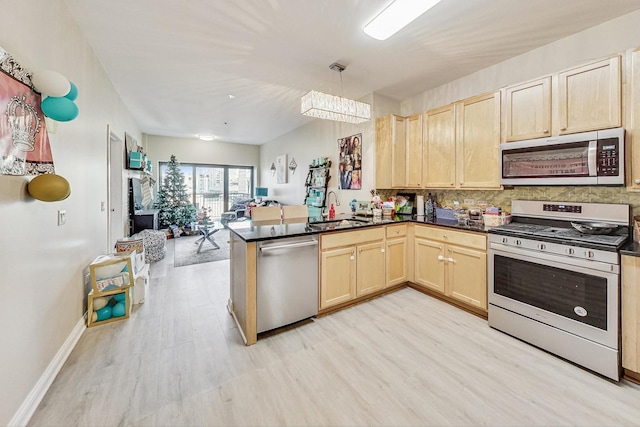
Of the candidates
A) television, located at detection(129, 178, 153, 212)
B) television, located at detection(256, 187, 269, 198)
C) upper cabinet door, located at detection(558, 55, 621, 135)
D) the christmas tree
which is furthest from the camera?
television, located at detection(256, 187, 269, 198)

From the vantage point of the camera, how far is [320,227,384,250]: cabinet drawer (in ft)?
8.85

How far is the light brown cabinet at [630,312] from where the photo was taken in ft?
5.82

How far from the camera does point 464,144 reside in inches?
124

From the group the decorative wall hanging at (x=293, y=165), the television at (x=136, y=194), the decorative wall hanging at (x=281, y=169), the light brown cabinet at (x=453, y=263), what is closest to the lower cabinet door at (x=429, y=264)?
the light brown cabinet at (x=453, y=263)

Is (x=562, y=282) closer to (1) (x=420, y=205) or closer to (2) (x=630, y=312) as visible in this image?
(2) (x=630, y=312)

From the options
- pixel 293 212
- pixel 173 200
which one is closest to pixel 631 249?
pixel 293 212

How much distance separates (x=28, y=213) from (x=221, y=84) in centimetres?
288

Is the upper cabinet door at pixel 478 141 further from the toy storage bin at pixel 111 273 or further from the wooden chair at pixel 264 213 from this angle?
the toy storage bin at pixel 111 273

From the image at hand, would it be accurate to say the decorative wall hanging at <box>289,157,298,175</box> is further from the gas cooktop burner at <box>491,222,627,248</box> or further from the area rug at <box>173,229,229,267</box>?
the gas cooktop burner at <box>491,222,627,248</box>

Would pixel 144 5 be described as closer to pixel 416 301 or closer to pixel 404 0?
pixel 404 0

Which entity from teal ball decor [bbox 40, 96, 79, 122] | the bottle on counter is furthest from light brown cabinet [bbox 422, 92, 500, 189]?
teal ball decor [bbox 40, 96, 79, 122]

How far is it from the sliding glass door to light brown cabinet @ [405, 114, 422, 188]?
20.8 ft

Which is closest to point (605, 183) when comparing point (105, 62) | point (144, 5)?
point (144, 5)

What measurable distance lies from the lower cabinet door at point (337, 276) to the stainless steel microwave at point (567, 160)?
1.86 m
